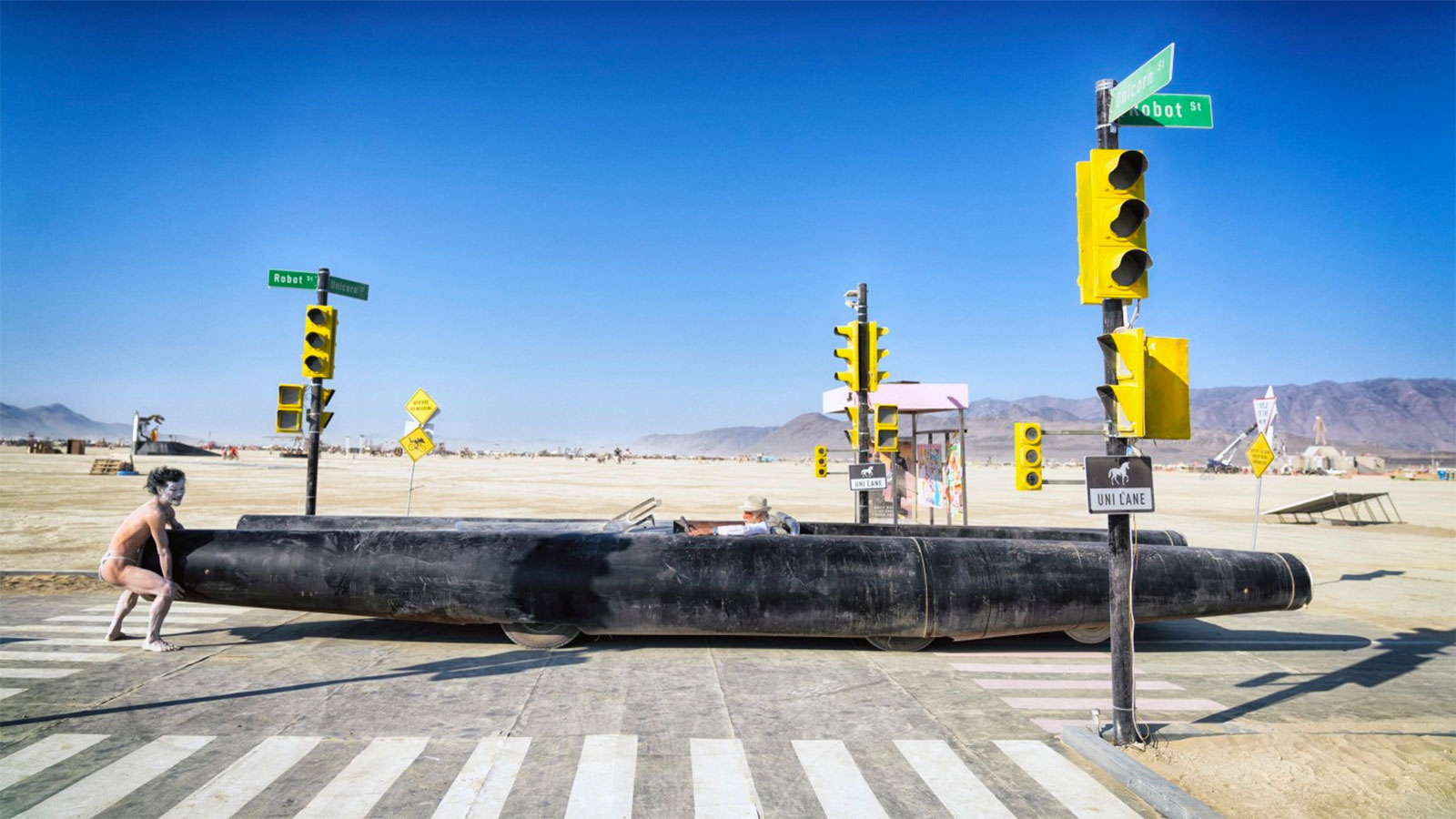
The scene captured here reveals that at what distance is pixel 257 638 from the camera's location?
7137mm

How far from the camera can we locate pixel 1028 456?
1218 centimetres

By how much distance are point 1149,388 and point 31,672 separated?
836cm

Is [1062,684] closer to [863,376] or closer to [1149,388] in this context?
[1149,388]

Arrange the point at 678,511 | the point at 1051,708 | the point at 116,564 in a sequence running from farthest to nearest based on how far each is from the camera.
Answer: the point at 678,511 → the point at 116,564 → the point at 1051,708

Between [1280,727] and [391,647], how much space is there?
708 centimetres

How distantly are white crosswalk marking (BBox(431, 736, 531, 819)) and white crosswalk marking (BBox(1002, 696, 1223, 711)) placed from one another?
3.57 meters

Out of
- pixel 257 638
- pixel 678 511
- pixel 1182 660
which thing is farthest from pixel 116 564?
pixel 678 511

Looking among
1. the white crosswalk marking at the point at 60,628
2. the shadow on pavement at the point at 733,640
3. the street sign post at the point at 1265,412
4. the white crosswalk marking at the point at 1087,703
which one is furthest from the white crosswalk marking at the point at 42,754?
the street sign post at the point at 1265,412

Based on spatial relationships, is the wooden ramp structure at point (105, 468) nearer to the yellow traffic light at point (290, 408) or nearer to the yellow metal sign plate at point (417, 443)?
the yellow metal sign plate at point (417, 443)

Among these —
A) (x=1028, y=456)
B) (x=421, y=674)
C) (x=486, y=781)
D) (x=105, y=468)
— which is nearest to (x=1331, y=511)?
(x=1028, y=456)

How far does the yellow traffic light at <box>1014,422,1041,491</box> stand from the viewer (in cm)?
1200

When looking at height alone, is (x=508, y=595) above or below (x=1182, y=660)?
above

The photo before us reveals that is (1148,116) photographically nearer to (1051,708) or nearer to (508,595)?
(1051,708)

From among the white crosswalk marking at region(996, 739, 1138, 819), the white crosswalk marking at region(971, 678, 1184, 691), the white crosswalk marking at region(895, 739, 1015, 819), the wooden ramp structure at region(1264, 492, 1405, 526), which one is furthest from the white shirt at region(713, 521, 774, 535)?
the wooden ramp structure at region(1264, 492, 1405, 526)
